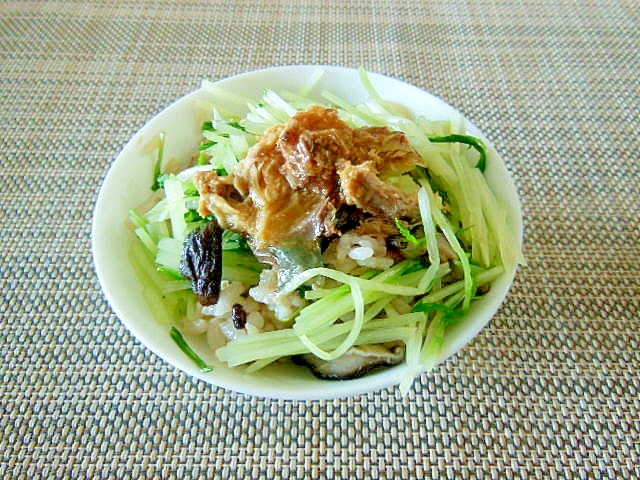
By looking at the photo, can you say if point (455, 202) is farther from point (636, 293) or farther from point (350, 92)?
point (636, 293)

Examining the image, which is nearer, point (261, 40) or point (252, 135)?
point (252, 135)

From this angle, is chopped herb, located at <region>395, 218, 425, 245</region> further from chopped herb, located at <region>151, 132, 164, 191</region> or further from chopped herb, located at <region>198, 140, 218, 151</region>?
chopped herb, located at <region>151, 132, 164, 191</region>

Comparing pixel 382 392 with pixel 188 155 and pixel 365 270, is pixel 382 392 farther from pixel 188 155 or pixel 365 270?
pixel 188 155

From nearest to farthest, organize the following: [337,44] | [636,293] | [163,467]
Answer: [163,467], [636,293], [337,44]

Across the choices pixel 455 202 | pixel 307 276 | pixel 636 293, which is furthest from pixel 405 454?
pixel 636 293

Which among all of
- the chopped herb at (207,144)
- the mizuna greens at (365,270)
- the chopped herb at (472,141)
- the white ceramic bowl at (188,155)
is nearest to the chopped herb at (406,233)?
the mizuna greens at (365,270)

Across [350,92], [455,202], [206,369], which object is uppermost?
[350,92]
